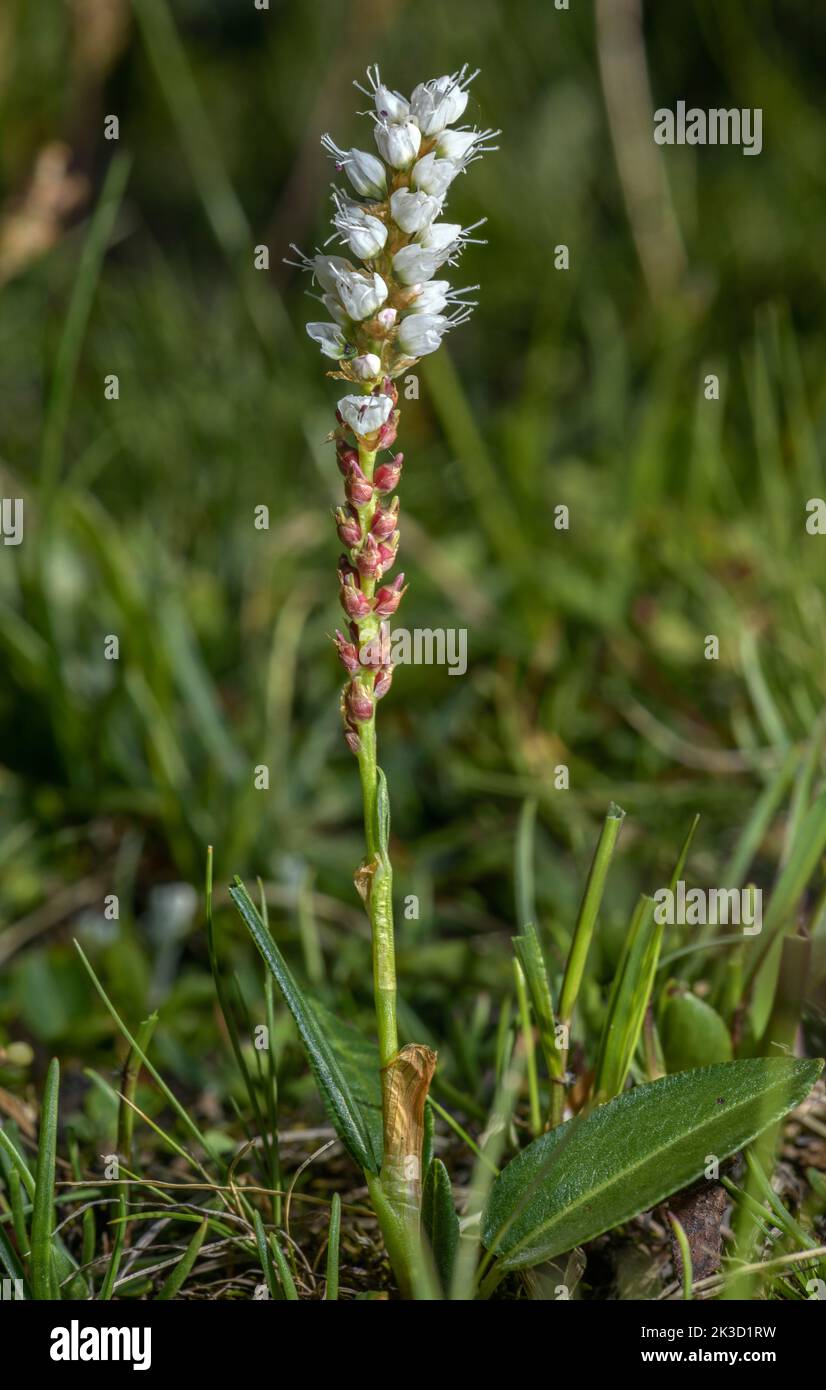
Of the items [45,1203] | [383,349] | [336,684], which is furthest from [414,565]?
[45,1203]

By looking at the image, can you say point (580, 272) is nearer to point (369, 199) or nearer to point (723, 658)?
point (723, 658)

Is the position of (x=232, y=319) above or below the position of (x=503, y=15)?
below

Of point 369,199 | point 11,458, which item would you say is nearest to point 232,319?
point 11,458

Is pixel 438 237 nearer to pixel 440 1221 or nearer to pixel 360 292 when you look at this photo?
pixel 360 292

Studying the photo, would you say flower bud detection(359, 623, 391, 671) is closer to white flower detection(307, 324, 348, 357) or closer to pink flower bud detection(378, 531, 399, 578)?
pink flower bud detection(378, 531, 399, 578)

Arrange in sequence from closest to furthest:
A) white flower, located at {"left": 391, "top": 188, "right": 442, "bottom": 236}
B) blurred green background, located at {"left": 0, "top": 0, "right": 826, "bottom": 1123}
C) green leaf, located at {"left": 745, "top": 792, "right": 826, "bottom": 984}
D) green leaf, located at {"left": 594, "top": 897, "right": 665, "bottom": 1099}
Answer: white flower, located at {"left": 391, "top": 188, "right": 442, "bottom": 236} → green leaf, located at {"left": 594, "top": 897, "right": 665, "bottom": 1099} → green leaf, located at {"left": 745, "top": 792, "right": 826, "bottom": 984} → blurred green background, located at {"left": 0, "top": 0, "right": 826, "bottom": 1123}

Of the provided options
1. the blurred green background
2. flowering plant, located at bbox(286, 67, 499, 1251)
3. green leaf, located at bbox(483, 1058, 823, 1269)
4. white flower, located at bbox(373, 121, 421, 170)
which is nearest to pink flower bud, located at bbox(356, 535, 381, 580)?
flowering plant, located at bbox(286, 67, 499, 1251)

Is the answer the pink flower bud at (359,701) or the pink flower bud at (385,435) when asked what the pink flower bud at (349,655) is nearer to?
the pink flower bud at (359,701)
